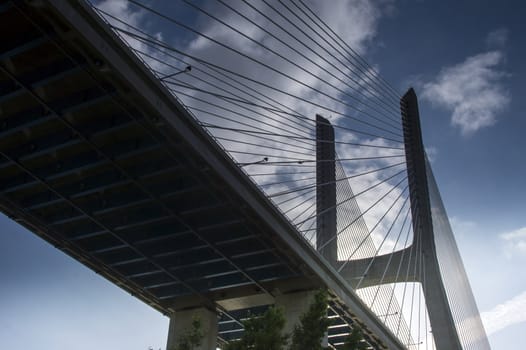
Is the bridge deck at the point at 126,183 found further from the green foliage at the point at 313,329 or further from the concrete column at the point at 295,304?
the green foliage at the point at 313,329

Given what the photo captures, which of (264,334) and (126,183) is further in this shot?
(126,183)

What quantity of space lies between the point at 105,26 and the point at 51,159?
9.25 meters

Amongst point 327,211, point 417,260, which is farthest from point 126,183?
point 417,260

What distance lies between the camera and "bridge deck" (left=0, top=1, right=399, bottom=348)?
21453 millimetres

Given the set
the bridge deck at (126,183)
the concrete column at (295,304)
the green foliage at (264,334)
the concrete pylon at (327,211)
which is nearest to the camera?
the bridge deck at (126,183)

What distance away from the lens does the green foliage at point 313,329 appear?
886 inches

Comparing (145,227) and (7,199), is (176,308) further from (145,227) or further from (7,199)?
(7,199)

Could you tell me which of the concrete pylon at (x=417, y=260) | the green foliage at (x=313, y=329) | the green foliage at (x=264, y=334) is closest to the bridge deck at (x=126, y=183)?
the concrete pylon at (x=417, y=260)

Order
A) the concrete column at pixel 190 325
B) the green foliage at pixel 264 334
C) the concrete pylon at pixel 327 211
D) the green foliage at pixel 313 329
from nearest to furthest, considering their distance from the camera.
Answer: the green foliage at pixel 264 334 < the green foliage at pixel 313 329 < the concrete column at pixel 190 325 < the concrete pylon at pixel 327 211

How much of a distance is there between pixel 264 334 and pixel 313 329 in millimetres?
2027

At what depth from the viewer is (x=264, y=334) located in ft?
72.2

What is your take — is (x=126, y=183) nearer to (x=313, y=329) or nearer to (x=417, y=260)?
(x=313, y=329)

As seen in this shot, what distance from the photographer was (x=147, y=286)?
3844cm

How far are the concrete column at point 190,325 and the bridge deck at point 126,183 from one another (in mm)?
717
